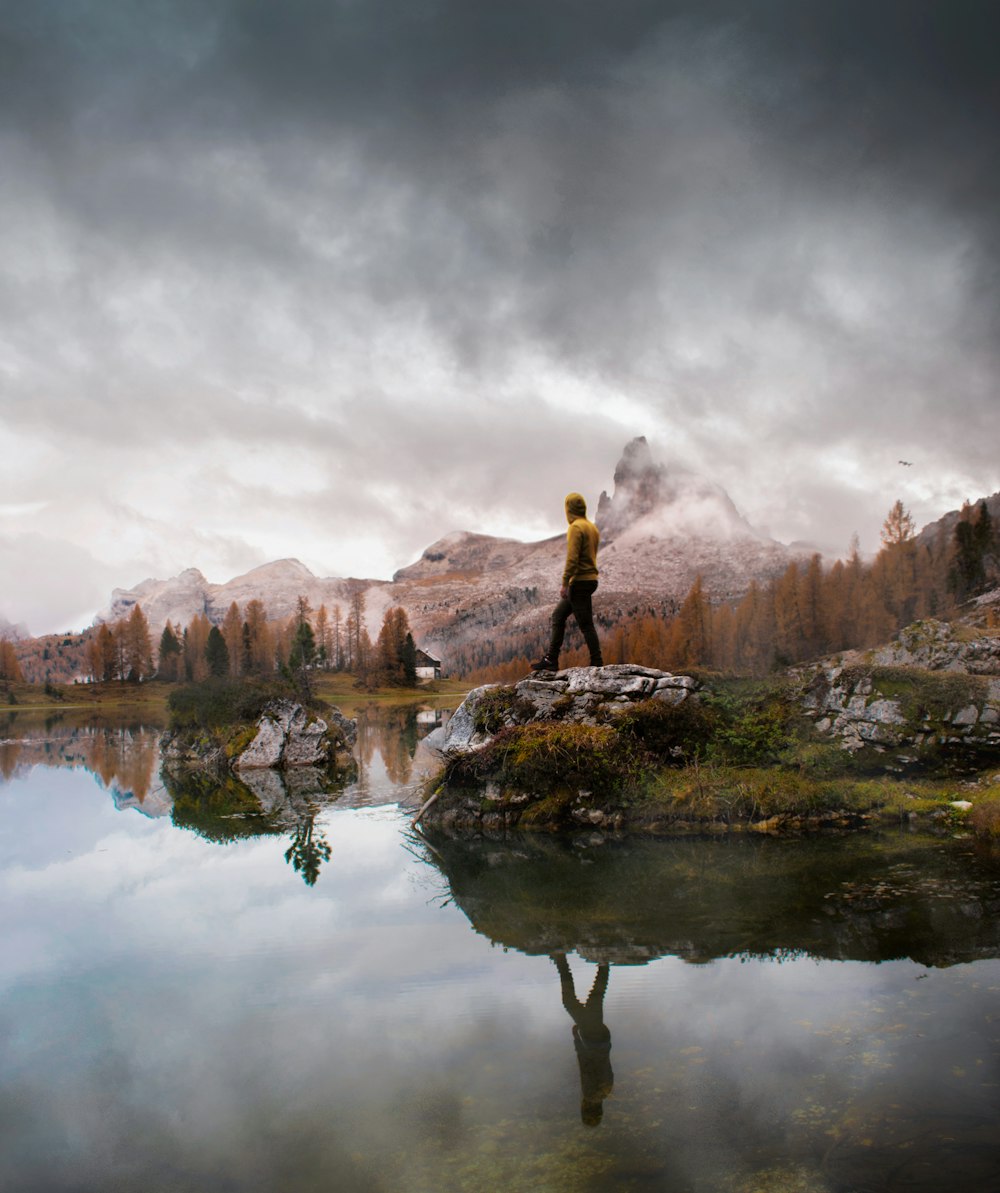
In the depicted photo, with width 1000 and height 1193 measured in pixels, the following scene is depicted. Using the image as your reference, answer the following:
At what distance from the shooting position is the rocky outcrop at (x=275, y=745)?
27219 millimetres

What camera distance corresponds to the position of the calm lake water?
4312 millimetres

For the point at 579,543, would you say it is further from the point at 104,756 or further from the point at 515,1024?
the point at 104,756

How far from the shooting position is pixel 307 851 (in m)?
12.9

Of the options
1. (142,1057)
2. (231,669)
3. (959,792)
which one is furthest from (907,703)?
(231,669)

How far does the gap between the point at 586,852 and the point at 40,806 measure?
16024 mm

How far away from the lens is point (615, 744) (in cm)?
1512

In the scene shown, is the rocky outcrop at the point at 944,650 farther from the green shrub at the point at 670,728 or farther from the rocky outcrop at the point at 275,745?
the rocky outcrop at the point at 275,745

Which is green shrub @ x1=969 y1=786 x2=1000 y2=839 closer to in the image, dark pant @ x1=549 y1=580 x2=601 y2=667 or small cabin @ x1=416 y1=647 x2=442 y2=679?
dark pant @ x1=549 y1=580 x2=601 y2=667

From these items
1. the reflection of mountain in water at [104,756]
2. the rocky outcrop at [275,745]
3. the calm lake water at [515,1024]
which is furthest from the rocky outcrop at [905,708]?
the rocky outcrop at [275,745]

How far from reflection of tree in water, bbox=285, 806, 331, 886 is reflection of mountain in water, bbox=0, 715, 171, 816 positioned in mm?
5559

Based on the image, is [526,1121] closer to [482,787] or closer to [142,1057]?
[142,1057]

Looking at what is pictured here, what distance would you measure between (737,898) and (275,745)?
2201cm

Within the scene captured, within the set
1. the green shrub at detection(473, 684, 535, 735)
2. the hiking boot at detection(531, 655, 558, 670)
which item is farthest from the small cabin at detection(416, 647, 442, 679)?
the green shrub at detection(473, 684, 535, 735)

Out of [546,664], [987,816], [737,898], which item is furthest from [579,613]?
[987,816]
